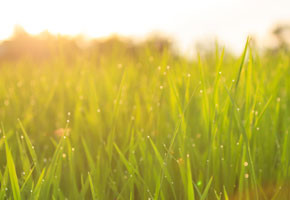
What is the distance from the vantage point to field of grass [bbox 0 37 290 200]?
0.94 m

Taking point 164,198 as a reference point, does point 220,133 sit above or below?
above

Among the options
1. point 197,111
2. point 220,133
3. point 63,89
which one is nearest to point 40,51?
point 63,89

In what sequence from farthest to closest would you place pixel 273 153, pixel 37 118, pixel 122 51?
pixel 122 51
pixel 37 118
pixel 273 153

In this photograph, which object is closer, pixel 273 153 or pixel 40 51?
pixel 273 153

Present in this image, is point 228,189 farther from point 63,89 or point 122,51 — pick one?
point 122,51

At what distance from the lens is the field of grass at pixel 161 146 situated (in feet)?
3.09

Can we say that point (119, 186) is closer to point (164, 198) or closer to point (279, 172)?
point (164, 198)

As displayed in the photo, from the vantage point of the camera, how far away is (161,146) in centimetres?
112

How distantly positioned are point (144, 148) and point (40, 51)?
8866 mm

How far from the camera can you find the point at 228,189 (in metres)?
1.00

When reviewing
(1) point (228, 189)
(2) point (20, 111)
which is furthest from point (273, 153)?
(2) point (20, 111)

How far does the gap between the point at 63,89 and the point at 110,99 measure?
427mm

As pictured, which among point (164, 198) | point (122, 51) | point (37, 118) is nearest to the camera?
point (164, 198)

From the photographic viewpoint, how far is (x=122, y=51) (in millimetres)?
3455
